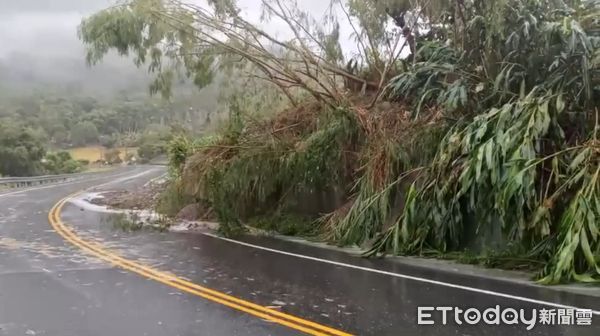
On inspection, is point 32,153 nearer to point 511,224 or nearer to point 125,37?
point 125,37

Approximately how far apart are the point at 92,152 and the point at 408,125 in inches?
2895

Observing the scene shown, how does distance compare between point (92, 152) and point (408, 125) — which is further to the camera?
point (92, 152)

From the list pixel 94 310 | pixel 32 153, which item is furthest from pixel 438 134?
pixel 32 153

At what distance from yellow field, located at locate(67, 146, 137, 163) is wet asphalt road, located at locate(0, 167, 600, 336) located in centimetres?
6411

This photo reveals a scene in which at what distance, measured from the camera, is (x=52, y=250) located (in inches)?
504

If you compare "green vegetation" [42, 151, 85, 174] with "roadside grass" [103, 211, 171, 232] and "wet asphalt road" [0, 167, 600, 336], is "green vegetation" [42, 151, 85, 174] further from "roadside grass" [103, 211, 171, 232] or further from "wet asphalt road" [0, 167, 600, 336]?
"wet asphalt road" [0, 167, 600, 336]

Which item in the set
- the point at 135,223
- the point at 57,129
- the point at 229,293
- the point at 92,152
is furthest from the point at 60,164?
the point at 229,293

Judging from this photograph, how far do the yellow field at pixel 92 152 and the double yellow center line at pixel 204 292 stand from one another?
62.7 metres

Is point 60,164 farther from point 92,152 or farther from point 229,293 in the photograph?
point 229,293

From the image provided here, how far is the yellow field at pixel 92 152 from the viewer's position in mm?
73938

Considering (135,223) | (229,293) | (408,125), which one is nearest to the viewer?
(229,293)

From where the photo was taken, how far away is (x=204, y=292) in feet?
28.1

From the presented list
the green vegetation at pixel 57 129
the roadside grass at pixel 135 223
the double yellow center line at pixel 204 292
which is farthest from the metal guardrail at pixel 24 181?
the double yellow center line at pixel 204 292

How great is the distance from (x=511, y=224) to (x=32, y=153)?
5276 cm
